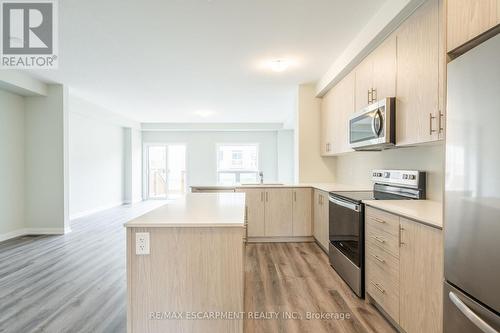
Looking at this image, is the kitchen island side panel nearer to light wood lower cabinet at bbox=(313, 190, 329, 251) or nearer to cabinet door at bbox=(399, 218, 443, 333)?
cabinet door at bbox=(399, 218, 443, 333)

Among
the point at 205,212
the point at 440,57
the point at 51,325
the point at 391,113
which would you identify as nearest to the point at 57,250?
the point at 51,325

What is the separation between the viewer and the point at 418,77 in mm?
1984

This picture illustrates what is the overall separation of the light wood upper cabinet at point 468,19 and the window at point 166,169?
26.9ft

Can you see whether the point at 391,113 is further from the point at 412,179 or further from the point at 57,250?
the point at 57,250

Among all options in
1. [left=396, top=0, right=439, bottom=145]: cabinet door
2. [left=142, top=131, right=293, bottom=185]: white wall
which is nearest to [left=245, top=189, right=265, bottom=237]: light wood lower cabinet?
[left=396, top=0, right=439, bottom=145]: cabinet door

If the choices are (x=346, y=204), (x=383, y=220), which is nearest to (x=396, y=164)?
(x=346, y=204)

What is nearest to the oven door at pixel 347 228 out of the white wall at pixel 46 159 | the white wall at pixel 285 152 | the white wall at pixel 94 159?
the white wall at pixel 46 159

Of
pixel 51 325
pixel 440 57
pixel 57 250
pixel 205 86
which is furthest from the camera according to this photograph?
pixel 205 86

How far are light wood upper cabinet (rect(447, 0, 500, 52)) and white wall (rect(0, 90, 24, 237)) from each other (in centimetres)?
560

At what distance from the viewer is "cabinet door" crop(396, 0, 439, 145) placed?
182 cm

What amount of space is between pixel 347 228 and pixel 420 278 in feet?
3.33

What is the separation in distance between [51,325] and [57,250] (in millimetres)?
2111

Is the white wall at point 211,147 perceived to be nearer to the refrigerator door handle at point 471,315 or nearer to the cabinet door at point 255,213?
the cabinet door at point 255,213

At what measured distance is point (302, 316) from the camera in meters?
2.07
